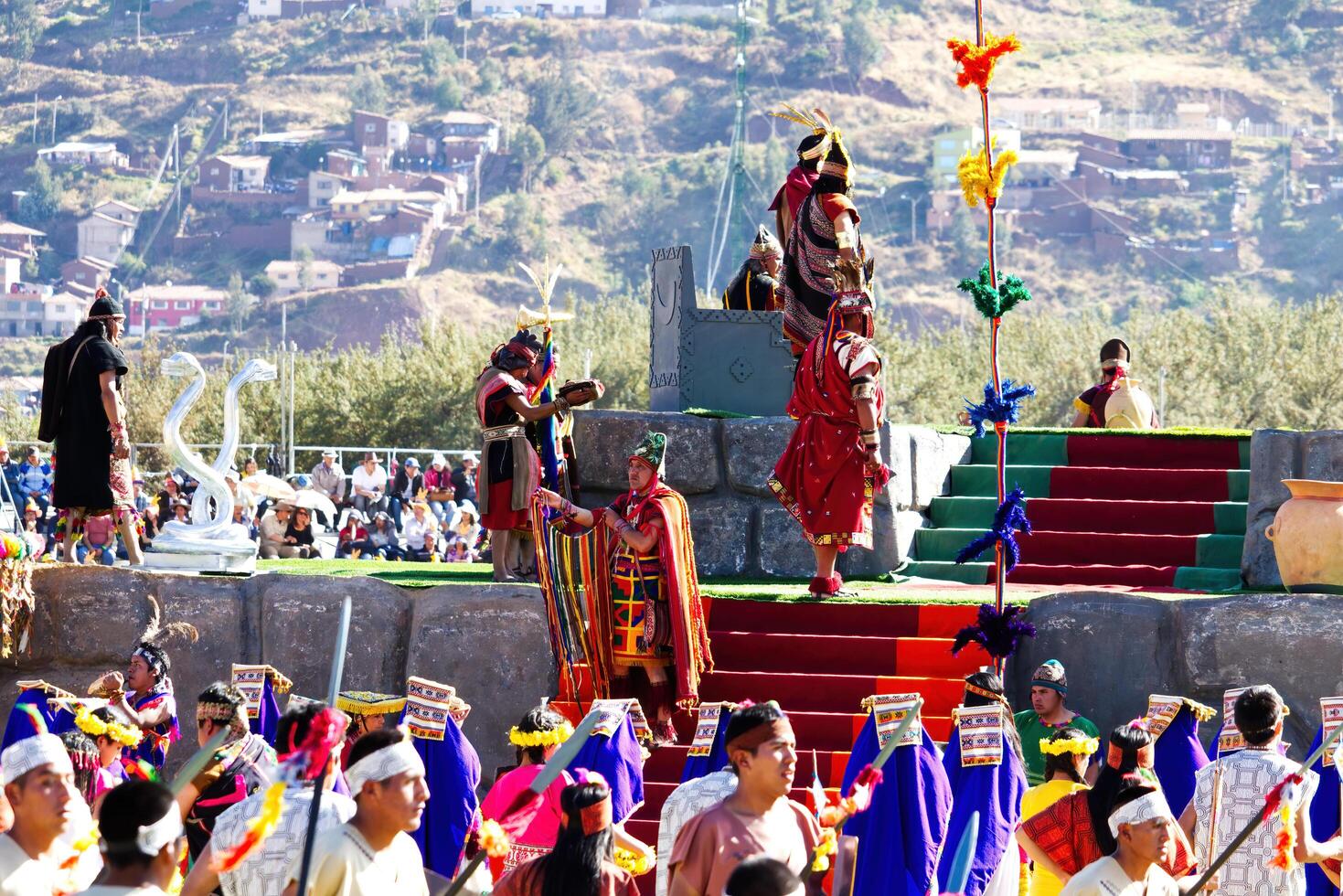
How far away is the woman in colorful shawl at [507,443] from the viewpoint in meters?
12.8

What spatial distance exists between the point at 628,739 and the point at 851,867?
1.80 metres

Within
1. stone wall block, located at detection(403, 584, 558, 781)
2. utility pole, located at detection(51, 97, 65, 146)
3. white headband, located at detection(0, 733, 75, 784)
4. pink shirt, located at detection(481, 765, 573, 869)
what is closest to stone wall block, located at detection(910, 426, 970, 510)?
stone wall block, located at detection(403, 584, 558, 781)

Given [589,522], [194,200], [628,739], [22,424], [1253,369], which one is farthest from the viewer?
[194,200]

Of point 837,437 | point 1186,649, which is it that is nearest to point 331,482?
point 837,437

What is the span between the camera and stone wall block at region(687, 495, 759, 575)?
1341 cm

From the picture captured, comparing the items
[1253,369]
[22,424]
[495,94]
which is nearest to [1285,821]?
[1253,369]

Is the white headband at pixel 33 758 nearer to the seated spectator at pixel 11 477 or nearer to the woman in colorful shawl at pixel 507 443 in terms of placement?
the woman in colorful shawl at pixel 507 443

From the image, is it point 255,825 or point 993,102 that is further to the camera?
point 993,102

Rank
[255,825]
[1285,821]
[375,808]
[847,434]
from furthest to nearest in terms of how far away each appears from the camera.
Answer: [847,434], [1285,821], [375,808], [255,825]

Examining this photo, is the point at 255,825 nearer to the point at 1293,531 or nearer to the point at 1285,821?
the point at 1285,821

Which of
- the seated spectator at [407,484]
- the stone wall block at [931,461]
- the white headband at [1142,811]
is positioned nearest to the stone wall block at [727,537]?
the stone wall block at [931,461]

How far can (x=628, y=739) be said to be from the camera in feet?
30.2

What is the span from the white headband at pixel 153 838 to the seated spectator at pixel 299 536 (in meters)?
12.3

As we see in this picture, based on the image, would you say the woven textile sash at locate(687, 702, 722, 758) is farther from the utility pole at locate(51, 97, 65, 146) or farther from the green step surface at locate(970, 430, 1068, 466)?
the utility pole at locate(51, 97, 65, 146)
